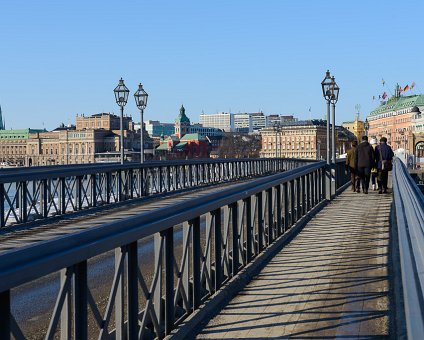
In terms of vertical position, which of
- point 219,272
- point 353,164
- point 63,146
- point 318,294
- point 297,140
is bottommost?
point 318,294

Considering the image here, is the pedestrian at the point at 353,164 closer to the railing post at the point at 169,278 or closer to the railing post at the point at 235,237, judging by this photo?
the railing post at the point at 235,237

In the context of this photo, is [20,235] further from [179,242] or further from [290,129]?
[290,129]

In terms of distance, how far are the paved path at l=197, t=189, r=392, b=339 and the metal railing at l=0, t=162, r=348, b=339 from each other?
1.12ft

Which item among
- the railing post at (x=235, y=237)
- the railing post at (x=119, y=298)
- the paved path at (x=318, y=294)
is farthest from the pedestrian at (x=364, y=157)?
the railing post at (x=119, y=298)

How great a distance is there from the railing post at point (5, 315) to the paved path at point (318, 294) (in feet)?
8.40

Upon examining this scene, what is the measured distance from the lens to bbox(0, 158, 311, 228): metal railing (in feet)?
→ 46.1

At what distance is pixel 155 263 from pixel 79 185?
1149 cm

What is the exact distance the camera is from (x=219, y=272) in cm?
739

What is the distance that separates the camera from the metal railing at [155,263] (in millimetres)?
3777

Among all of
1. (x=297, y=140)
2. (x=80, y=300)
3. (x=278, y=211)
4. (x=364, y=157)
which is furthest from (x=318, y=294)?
(x=297, y=140)

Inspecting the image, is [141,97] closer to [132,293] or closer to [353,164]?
[353,164]

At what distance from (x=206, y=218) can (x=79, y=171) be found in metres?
9.25

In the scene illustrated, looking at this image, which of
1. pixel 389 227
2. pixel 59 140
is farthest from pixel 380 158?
pixel 59 140

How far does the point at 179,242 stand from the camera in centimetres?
666
